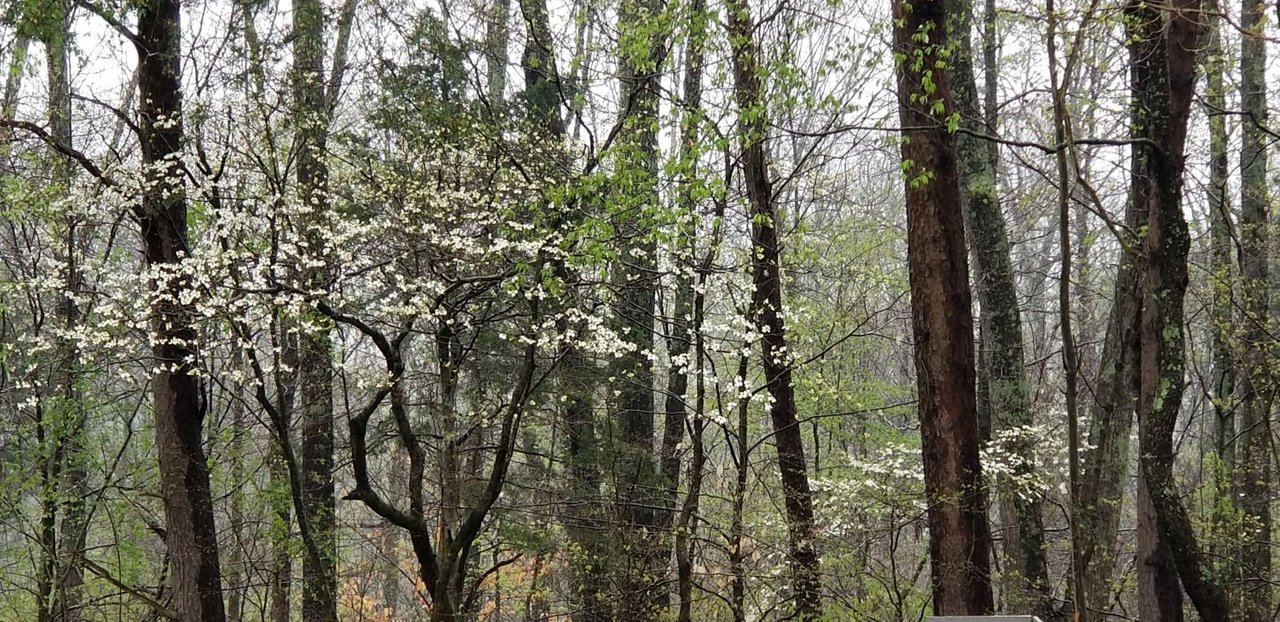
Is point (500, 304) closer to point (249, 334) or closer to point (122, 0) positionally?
point (249, 334)

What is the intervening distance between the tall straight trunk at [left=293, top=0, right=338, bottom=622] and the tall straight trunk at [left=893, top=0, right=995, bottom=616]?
4.62 m

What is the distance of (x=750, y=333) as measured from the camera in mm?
7391

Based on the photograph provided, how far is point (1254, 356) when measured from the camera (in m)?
7.38

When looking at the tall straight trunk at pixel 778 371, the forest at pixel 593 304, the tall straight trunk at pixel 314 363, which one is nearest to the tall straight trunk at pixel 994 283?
the forest at pixel 593 304

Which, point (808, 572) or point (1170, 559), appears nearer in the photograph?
point (1170, 559)

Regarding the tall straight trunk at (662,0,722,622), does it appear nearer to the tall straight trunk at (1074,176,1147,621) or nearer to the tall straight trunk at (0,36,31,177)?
the tall straight trunk at (1074,176,1147,621)

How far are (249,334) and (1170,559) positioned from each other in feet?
23.7

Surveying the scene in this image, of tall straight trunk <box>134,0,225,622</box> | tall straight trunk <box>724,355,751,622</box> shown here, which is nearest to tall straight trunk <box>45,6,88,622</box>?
tall straight trunk <box>134,0,225,622</box>

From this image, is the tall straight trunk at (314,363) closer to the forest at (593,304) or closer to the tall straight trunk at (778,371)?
the forest at (593,304)

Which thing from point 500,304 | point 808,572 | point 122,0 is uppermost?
point 122,0

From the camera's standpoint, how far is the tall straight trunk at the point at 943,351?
4965mm

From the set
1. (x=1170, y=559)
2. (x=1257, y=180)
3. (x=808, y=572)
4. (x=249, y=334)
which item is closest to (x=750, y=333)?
(x=808, y=572)

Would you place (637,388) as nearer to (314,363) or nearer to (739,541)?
(739,541)

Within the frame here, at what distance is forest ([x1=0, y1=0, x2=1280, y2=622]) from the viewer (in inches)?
204
